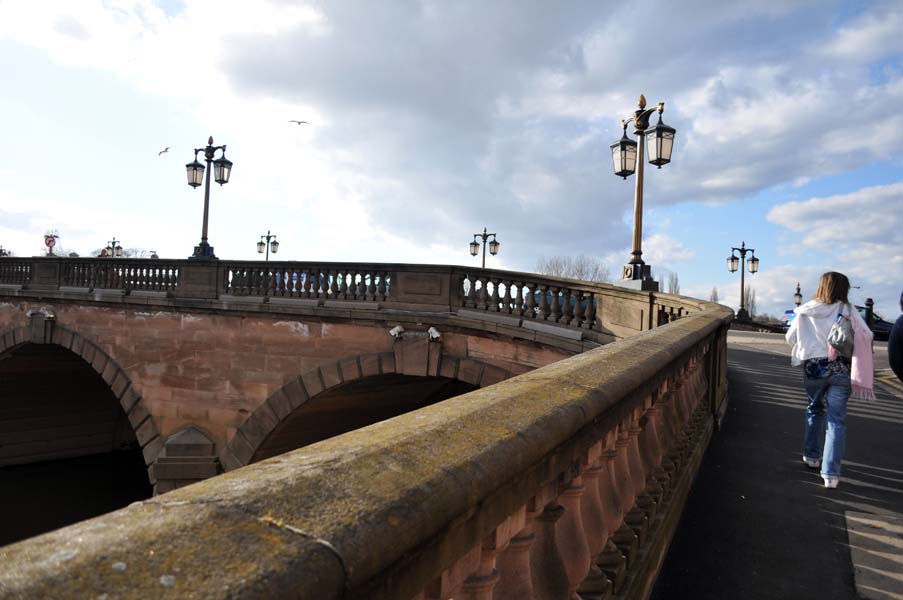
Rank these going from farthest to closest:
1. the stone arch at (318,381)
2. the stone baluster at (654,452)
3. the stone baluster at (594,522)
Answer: the stone arch at (318,381) → the stone baluster at (654,452) → the stone baluster at (594,522)

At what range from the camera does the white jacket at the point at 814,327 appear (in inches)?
177

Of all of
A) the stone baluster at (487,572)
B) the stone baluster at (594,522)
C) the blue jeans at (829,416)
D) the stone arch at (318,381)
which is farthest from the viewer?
the stone arch at (318,381)

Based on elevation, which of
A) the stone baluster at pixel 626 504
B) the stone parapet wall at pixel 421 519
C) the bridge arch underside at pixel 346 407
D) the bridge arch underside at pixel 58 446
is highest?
the stone parapet wall at pixel 421 519

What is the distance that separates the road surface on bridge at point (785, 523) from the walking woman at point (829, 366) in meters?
0.25

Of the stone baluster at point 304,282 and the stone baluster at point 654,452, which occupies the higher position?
the stone baluster at point 304,282

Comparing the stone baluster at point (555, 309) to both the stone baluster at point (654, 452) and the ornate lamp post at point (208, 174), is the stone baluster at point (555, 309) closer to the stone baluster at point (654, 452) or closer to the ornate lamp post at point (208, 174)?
the stone baluster at point (654, 452)

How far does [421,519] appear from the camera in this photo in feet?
3.41

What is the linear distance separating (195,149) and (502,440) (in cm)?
1604

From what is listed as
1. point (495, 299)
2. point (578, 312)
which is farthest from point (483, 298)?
point (578, 312)

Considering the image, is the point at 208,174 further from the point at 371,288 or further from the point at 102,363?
the point at 371,288

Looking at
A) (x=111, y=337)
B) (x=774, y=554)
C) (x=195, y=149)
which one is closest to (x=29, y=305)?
(x=111, y=337)

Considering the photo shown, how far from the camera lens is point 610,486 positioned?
2.47 meters

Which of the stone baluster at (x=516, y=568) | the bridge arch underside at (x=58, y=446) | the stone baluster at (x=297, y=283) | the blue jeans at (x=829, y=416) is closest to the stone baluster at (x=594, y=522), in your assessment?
the stone baluster at (x=516, y=568)

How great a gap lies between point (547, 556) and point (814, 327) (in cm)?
377
